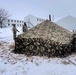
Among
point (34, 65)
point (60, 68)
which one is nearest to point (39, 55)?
point (34, 65)

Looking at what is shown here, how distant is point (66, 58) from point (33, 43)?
1.82 metres

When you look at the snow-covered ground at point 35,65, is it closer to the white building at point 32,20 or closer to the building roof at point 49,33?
the building roof at point 49,33

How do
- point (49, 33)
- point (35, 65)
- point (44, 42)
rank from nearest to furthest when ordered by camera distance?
point (35, 65) < point (44, 42) < point (49, 33)

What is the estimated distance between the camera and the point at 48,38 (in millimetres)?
6656

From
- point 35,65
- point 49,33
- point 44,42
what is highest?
point 49,33

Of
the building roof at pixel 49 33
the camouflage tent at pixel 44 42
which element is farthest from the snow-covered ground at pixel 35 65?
the building roof at pixel 49 33

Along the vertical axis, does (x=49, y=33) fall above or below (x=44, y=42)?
above

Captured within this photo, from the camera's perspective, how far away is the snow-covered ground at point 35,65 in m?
4.93

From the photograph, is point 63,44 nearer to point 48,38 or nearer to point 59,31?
point 48,38

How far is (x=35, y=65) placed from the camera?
5598 mm

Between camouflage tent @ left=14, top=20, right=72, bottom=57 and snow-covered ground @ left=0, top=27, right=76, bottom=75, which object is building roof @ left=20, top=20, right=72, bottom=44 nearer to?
camouflage tent @ left=14, top=20, right=72, bottom=57

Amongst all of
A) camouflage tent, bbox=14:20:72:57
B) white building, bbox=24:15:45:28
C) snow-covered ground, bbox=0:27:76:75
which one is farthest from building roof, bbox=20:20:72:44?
white building, bbox=24:15:45:28

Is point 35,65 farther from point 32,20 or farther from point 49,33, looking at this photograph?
point 32,20

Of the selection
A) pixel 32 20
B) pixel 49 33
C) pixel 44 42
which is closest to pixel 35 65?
pixel 44 42
